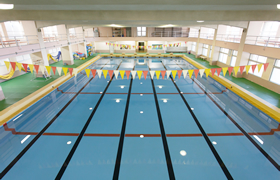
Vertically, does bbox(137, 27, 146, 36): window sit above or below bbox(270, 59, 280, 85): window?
above

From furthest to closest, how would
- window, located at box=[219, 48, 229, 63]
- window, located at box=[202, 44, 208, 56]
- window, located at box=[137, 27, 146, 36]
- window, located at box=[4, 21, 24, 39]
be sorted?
1. window, located at box=[137, 27, 146, 36]
2. window, located at box=[202, 44, 208, 56]
3. window, located at box=[219, 48, 229, 63]
4. window, located at box=[4, 21, 24, 39]

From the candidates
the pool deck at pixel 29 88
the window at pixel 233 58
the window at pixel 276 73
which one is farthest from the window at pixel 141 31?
the window at pixel 276 73

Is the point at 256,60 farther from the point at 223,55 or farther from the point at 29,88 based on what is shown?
the point at 29,88

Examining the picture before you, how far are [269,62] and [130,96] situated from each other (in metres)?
7.98

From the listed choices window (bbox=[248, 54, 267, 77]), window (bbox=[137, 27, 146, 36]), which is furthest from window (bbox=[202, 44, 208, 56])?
window (bbox=[137, 27, 146, 36])

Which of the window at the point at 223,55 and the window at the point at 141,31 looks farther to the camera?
the window at the point at 141,31

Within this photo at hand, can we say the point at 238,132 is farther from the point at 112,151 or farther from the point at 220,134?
the point at 112,151

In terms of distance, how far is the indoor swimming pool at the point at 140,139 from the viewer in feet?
11.2

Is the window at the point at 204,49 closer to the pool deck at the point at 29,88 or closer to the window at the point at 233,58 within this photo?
the window at the point at 233,58

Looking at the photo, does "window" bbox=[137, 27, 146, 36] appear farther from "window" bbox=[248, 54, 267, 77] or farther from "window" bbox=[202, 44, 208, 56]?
"window" bbox=[248, 54, 267, 77]

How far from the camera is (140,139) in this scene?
4398 millimetres

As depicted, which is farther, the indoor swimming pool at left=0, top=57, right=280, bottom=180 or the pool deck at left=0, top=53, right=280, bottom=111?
the pool deck at left=0, top=53, right=280, bottom=111

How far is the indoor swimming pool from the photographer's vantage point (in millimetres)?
3412

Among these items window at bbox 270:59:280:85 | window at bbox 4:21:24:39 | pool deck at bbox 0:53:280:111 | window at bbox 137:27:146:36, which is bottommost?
pool deck at bbox 0:53:280:111
